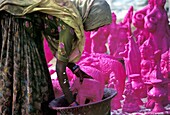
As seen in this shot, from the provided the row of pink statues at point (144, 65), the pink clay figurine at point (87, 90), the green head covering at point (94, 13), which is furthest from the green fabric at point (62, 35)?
the row of pink statues at point (144, 65)

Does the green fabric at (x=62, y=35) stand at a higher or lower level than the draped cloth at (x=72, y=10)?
lower

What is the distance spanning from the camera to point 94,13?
2449 millimetres

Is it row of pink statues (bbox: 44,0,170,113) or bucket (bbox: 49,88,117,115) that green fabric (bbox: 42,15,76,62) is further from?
row of pink statues (bbox: 44,0,170,113)

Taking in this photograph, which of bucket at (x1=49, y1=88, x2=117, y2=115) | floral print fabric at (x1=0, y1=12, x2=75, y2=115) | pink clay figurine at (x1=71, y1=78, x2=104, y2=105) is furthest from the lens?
pink clay figurine at (x1=71, y1=78, x2=104, y2=105)

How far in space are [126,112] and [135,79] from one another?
0.40m

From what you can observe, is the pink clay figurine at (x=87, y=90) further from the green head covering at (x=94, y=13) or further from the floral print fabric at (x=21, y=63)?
the green head covering at (x=94, y=13)

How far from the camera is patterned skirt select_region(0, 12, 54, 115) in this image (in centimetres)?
255

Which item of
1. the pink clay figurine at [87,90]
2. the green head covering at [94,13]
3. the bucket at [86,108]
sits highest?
the green head covering at [94,13]

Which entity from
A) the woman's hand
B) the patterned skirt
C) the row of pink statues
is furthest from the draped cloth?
the row of pink statues

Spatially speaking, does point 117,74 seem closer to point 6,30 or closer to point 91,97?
point 91,97

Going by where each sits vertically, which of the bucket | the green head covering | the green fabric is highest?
the green head covering

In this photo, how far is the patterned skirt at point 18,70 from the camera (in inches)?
100

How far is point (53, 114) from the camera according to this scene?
2.72m

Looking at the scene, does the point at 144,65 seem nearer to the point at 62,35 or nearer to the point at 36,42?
the point at 36,42
